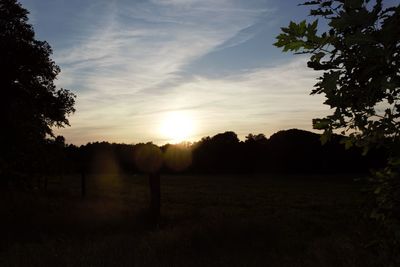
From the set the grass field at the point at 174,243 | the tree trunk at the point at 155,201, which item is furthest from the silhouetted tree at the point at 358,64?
the tree trunk at the point at 155,201

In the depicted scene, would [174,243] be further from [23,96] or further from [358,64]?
[23,96]

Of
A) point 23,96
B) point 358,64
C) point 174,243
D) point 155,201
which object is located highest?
point 23,96

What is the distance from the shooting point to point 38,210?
1566 cm

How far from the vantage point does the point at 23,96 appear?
18.5 m

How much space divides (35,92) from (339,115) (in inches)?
711

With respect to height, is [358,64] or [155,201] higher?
[358,64]

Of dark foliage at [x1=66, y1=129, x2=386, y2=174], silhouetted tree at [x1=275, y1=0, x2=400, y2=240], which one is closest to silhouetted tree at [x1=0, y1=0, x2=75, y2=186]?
silhouetted tree at [x1=275, y1=0, x2=400, y2=240]

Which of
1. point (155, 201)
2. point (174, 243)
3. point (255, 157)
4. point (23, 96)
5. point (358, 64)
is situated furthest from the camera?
point (255, 157)

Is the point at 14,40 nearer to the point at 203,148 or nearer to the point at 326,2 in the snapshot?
the point at 326,2

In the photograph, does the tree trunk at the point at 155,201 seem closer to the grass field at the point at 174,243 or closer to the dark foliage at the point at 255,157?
the grass field at the point at 174,243

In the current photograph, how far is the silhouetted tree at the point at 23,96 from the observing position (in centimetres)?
1619

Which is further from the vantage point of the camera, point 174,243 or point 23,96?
point 23,96

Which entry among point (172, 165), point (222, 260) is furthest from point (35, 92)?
point (172, 165)

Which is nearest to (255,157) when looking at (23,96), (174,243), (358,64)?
(23,96)
